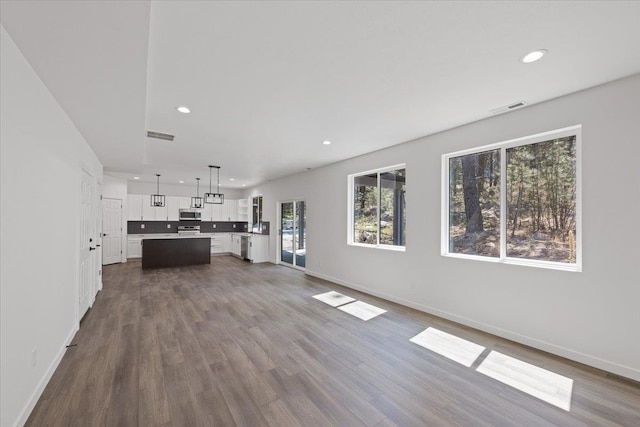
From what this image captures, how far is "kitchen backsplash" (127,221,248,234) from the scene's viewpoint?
31.5 feet

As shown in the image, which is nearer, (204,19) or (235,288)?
(204,19)

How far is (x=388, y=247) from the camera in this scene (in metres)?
5.02

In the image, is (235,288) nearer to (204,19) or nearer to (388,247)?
(388,247)

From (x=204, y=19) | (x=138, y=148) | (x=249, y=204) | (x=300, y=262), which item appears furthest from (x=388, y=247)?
(x=249, y=204)

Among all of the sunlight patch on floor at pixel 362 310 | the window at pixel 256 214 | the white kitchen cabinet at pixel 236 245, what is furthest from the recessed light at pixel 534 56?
the white kitchen cabinet at pixel 236 245

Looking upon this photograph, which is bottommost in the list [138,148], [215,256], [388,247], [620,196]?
[215,256]

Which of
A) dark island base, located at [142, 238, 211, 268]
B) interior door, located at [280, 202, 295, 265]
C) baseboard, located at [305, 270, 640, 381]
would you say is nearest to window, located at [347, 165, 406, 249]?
baseboard, located at [305, 270, 640, 381]

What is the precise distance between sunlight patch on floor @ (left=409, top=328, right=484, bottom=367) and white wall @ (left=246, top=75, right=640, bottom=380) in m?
0.54

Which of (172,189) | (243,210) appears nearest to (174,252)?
(172,189)

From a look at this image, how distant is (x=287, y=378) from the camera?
247cm

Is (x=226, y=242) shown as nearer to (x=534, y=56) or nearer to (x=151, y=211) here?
(x=151, y=211)

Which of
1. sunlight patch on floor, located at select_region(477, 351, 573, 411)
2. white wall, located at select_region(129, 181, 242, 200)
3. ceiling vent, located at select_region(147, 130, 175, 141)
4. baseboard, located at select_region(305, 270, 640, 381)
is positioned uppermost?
ceiling vent, located at select_region(147, 130, 175, 141)

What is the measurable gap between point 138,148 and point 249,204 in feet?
21.2

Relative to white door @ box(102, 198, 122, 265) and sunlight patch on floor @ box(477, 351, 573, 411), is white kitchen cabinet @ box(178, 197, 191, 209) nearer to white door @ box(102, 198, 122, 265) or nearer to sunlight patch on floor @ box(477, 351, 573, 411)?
white door @ box(102, 198, 122, 265)
